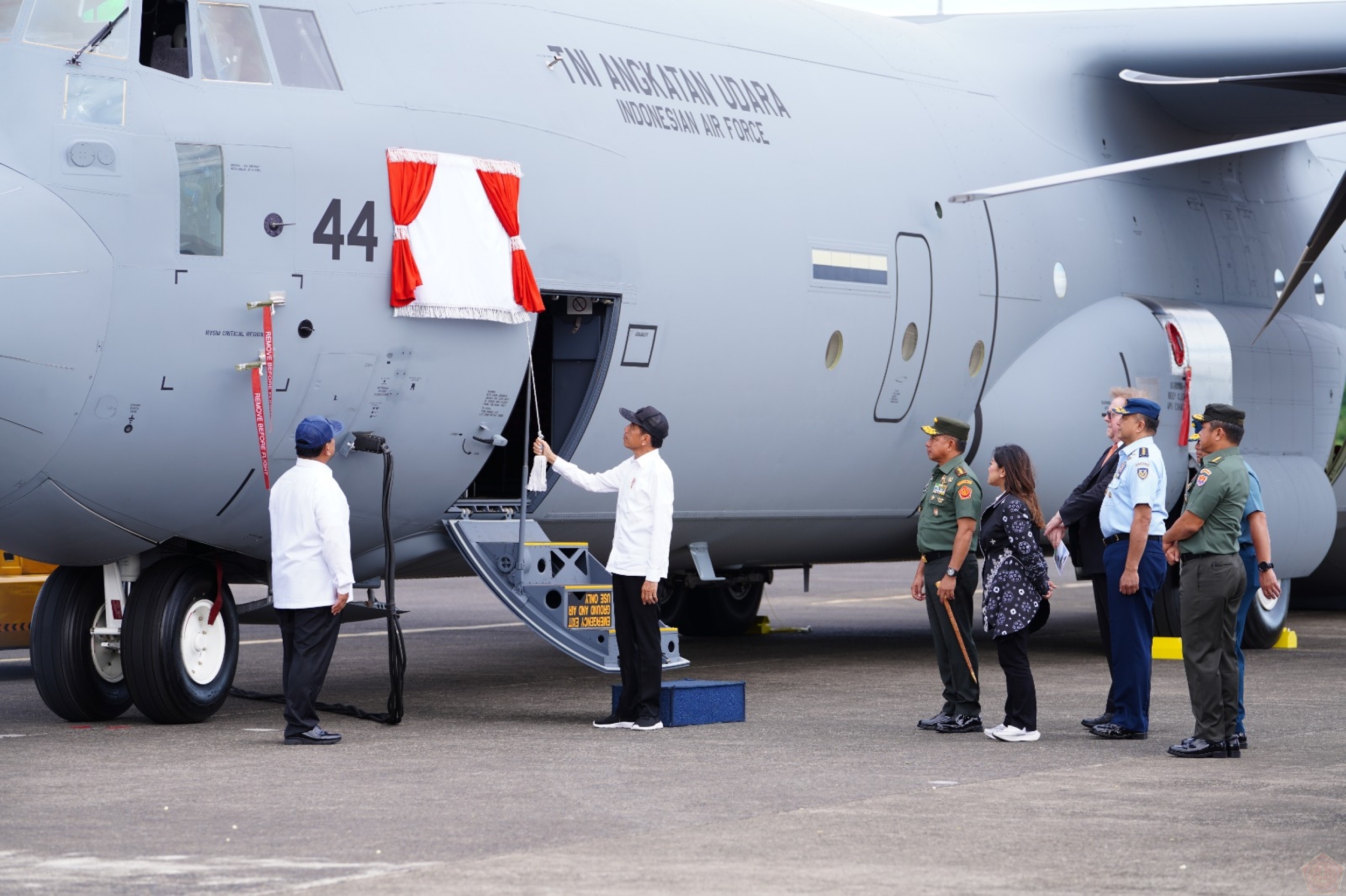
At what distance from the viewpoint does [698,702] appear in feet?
35.6

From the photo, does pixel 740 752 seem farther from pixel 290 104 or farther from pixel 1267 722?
pixel 290 104

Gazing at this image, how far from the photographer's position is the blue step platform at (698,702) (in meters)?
10.8

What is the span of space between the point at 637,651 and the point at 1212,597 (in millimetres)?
3188

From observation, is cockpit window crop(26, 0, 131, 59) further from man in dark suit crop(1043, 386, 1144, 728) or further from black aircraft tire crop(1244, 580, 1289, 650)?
black aircraft tire crop(1244, 580, 1289, 650)

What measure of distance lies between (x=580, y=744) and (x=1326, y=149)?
12443 millimetres

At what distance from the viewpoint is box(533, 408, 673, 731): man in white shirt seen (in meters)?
10.6

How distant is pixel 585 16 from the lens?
40.0 ft

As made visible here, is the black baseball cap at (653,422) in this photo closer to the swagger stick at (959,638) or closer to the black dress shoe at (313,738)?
the swagger stick at (959,638)

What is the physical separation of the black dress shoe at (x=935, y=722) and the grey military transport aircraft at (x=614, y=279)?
209 centimetres

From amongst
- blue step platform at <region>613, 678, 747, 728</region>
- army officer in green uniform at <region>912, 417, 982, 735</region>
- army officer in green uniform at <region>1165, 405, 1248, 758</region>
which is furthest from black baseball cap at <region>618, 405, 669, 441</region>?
army officer in green uniform at <region>1165, 405, 1248, 758</region>

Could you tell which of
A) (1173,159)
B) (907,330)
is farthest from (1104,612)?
(1173,159)

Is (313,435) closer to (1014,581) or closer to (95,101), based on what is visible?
(95,101)

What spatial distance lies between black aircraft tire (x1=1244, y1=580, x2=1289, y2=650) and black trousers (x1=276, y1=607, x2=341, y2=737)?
9.28 meters

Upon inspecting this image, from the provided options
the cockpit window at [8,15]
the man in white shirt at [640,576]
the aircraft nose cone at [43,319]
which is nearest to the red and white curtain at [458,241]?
the man in white shirt at [640,576]
